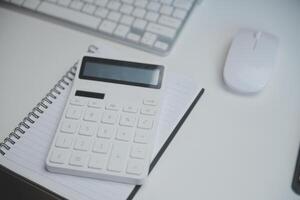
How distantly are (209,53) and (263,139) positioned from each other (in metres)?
0.15

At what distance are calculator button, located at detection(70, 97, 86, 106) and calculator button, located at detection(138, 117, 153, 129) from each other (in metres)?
0.08

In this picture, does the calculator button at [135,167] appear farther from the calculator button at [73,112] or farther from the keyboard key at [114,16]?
the keyboard key at [114,16]

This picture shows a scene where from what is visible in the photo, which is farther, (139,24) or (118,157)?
(139,24)

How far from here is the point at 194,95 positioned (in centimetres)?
46

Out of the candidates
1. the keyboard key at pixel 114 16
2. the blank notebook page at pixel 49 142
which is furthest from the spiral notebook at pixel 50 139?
the keyboard key at pixel 114 16

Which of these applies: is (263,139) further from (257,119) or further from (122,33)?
(122,33)

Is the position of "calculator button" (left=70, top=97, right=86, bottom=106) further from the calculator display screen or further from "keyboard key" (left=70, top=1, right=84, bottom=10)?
"keyboard key" (left=70, top=1, right=84, bottom=10)

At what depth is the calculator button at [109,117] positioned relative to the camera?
42cm

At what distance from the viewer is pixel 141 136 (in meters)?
0.41

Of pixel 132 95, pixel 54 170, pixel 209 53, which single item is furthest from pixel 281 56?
pixel 54 170

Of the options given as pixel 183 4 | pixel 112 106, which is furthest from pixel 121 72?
pixel 183 4

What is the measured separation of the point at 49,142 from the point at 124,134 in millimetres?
92

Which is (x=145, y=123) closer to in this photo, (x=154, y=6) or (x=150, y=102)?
(x=150, y=102)

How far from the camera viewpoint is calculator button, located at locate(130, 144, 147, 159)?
393 millimetres
